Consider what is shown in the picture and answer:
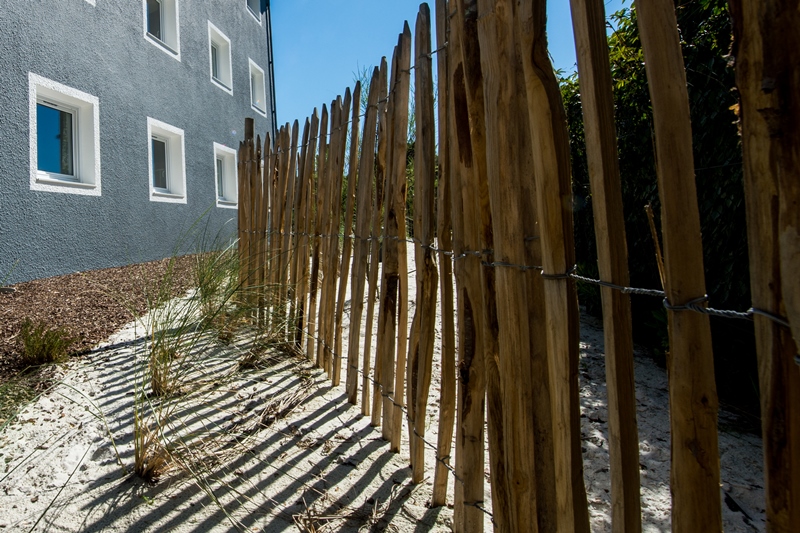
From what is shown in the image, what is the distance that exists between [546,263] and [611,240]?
0.21 meters

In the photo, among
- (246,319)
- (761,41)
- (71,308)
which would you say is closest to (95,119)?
(71,308)

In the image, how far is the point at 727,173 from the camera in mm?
2734

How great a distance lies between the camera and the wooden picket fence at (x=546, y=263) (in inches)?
27.9

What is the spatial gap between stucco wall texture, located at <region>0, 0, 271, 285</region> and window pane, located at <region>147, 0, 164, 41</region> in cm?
38

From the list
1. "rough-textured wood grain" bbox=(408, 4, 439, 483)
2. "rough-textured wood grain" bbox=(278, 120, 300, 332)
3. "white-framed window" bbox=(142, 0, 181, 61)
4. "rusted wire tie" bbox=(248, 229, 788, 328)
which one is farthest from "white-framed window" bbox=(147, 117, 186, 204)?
"rusted wire tie" bbox=(248, 229, 788, 328)

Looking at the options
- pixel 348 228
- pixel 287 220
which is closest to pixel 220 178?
pixel 287 220

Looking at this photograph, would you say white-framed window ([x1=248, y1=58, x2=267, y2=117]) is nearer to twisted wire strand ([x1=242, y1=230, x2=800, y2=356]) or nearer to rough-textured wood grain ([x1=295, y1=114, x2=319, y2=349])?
rough-textured wood grain ([x1=295, y1=114, x2=319, y2=349])

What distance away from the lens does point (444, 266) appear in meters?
1.97

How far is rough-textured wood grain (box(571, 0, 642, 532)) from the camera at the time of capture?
99 centimetres

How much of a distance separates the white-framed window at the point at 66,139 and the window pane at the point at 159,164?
181cm

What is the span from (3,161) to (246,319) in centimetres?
393

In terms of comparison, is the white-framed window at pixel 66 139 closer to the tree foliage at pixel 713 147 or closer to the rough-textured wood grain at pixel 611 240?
the tree foliage at pixel 713 147

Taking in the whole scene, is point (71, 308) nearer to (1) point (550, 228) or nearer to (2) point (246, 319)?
(2) point (246, 319)

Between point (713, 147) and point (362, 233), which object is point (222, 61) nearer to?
point (362, 233)
